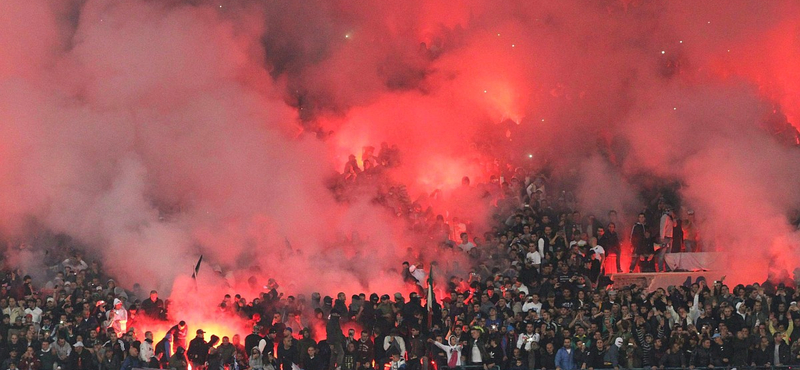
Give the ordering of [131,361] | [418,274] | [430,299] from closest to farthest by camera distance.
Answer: [131,361] < [430,299] < [418,274]

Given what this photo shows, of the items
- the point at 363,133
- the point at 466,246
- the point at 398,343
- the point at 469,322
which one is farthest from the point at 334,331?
the point at 363,133

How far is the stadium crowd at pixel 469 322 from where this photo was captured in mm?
16000

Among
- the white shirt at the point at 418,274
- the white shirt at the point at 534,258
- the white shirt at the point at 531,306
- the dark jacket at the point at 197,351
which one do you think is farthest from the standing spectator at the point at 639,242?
the dark jacket at the point at 197,351

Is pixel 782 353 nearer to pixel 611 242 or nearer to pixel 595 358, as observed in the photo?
pixel 595 358

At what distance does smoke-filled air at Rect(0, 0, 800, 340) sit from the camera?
1988 centimetres

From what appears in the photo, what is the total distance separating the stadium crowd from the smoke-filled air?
32.5 inches

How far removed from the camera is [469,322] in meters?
16.6

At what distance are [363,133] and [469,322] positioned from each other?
895 cm

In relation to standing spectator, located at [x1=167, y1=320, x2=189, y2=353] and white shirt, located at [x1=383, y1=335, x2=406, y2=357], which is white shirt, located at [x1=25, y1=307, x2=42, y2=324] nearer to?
standing spectator, located at [x1=167, y1=320, x2=189, y2=353]

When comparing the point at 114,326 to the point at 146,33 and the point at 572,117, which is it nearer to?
the point at 146,33

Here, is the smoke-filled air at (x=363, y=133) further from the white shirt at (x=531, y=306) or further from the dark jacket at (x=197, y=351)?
the white shirt at (x=531, y=306)

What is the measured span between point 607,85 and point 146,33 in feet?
25.7

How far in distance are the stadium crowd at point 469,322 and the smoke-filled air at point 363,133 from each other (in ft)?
2.71

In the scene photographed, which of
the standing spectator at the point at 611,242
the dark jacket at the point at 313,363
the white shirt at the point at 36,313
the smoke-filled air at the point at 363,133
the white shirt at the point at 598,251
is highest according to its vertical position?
the smoke-filled air at the point at 363,133
